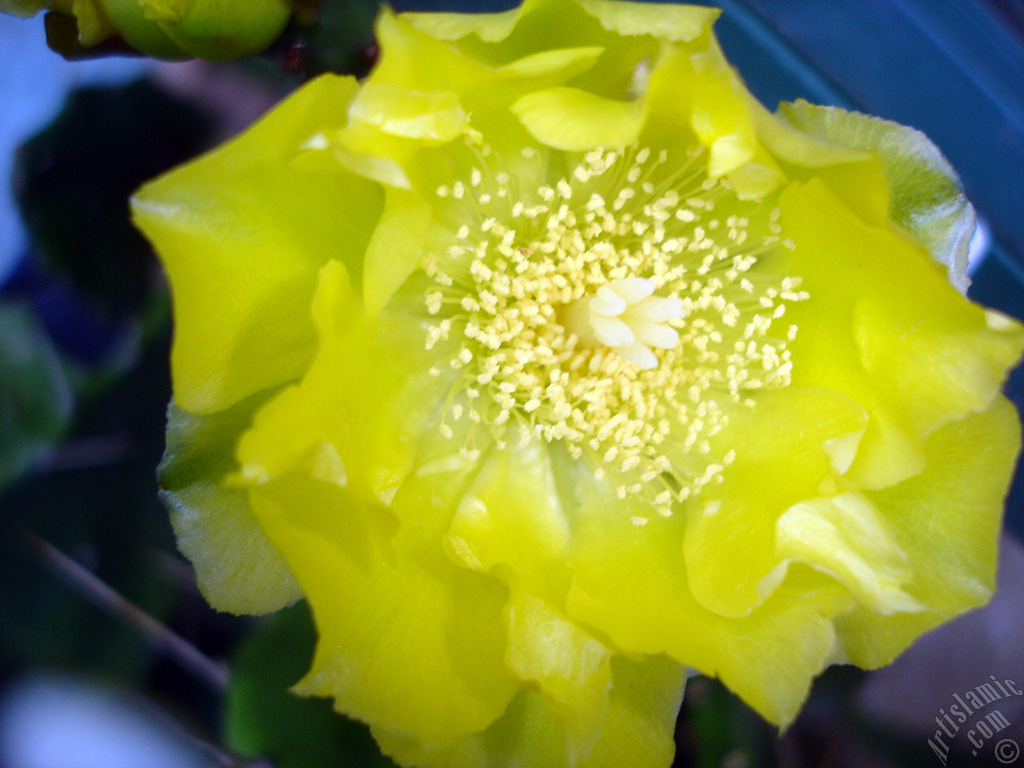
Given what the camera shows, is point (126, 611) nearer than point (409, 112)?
No

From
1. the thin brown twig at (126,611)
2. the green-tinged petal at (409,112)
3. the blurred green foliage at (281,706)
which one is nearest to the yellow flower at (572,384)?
the green-tinged petal at (409,112)

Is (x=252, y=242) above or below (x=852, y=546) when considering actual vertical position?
above

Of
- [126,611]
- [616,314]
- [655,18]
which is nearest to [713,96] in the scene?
[655,18]

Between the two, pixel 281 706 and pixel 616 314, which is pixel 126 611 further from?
pixel 616 314

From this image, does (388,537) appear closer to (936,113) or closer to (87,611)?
(87,611)

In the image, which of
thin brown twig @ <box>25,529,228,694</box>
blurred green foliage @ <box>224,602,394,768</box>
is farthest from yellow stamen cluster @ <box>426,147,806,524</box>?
thin brown twig @ <box>25,529,228,694</box>
